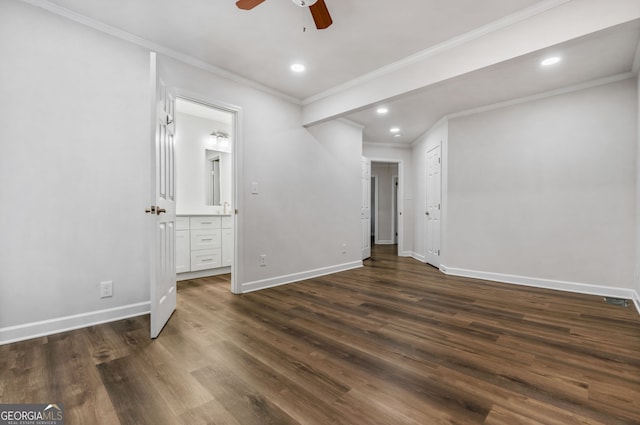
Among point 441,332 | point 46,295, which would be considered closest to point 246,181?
point 46,295

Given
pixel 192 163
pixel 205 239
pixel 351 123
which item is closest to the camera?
pixel 205 239

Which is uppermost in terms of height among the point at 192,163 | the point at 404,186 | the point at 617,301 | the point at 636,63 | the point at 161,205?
the point at 636,63

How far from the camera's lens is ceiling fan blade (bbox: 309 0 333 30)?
6.25 feet

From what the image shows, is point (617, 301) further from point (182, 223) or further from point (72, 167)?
point (72, 167)

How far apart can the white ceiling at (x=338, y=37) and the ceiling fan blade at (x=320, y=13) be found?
0.25 metres

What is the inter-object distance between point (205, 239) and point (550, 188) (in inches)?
184

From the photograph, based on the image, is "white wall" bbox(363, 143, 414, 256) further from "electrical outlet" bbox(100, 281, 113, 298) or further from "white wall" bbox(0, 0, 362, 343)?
"electrical outlet" bbox(100, 281, 113, 298)

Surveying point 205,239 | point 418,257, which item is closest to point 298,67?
point 205,239

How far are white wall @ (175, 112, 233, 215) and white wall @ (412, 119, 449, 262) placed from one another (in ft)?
12.0

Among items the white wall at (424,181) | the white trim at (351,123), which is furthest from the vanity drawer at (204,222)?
the white wall at (424,181)

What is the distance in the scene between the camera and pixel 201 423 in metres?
1.28

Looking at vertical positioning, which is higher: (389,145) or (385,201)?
(389,145)

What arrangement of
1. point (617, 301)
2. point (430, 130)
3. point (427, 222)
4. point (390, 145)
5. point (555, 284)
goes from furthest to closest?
1. point (390, 145)
2. point (427, 222)
3. point (430, 130)
4. point (555, 284)
5. point (617, 301)

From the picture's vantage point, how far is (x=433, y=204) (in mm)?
5297
